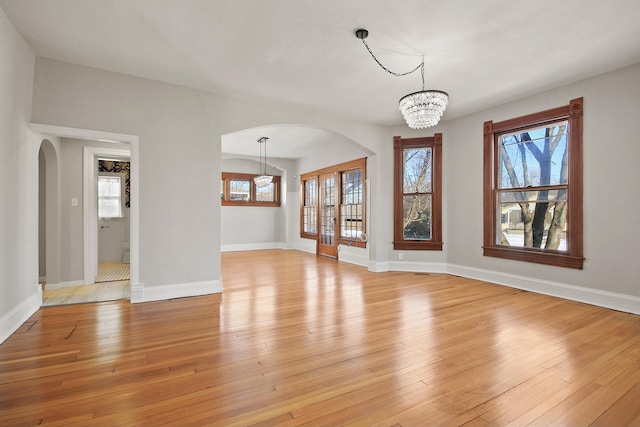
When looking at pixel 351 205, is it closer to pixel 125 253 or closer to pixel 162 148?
pixel 162 148

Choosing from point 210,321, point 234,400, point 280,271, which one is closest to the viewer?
point 234,400

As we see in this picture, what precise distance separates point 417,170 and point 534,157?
1938 millimetres

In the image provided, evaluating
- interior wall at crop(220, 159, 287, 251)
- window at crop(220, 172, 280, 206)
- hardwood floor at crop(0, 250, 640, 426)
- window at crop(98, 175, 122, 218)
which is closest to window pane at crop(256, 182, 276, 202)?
window at crop(220, 172, 280, 206)

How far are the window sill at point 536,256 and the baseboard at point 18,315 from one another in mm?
6024

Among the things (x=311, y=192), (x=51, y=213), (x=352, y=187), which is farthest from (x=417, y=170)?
(x=51, y=213)

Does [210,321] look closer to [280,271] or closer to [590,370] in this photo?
[280,271]

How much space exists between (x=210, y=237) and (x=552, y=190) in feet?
15.9

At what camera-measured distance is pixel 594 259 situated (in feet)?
12.6

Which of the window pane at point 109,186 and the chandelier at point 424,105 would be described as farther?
the window pane at point 109,186

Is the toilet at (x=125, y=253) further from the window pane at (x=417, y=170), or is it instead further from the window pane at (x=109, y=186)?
the window pane at (x=417, y=170)

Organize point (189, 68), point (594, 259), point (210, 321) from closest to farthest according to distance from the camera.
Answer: point (210, 321)
point (189, 68)
point (594, 259)

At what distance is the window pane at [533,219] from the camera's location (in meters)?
4.22

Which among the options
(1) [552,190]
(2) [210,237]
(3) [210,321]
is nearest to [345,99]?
(2) [210,237]

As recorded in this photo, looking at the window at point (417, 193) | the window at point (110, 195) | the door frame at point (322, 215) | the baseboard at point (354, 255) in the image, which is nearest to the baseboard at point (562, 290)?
the window at point (417, 193)
